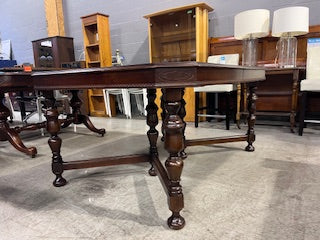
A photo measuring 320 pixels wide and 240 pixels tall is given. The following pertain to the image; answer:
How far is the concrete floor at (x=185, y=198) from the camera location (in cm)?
96

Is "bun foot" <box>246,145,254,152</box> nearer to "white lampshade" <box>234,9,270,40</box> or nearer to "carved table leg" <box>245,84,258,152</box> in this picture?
"carved table leg" <box>245,84,258,152</box>

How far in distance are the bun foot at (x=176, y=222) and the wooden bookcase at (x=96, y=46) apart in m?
3.24

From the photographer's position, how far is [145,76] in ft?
2.78

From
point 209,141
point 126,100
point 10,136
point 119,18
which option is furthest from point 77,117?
point 119,18

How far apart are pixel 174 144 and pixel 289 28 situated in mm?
2119

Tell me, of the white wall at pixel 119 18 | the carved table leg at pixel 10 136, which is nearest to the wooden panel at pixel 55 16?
the white wall at pixel 119 18

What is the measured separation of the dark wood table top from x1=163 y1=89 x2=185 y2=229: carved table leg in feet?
0.24

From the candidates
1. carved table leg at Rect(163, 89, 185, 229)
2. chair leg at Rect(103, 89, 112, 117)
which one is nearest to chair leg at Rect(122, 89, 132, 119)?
chair leg at Rect(103, 89, 112, 117)

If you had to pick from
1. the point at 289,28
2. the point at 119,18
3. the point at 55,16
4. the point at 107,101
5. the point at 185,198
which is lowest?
the point at 185,198

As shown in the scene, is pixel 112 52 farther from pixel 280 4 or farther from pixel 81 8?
pixel 280 4

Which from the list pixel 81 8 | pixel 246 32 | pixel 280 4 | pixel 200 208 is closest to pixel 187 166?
pixel 200 208

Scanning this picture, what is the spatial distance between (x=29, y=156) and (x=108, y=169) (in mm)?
833

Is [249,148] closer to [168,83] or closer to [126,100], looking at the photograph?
[168,83]

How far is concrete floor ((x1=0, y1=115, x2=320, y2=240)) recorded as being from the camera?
0.96 metres
